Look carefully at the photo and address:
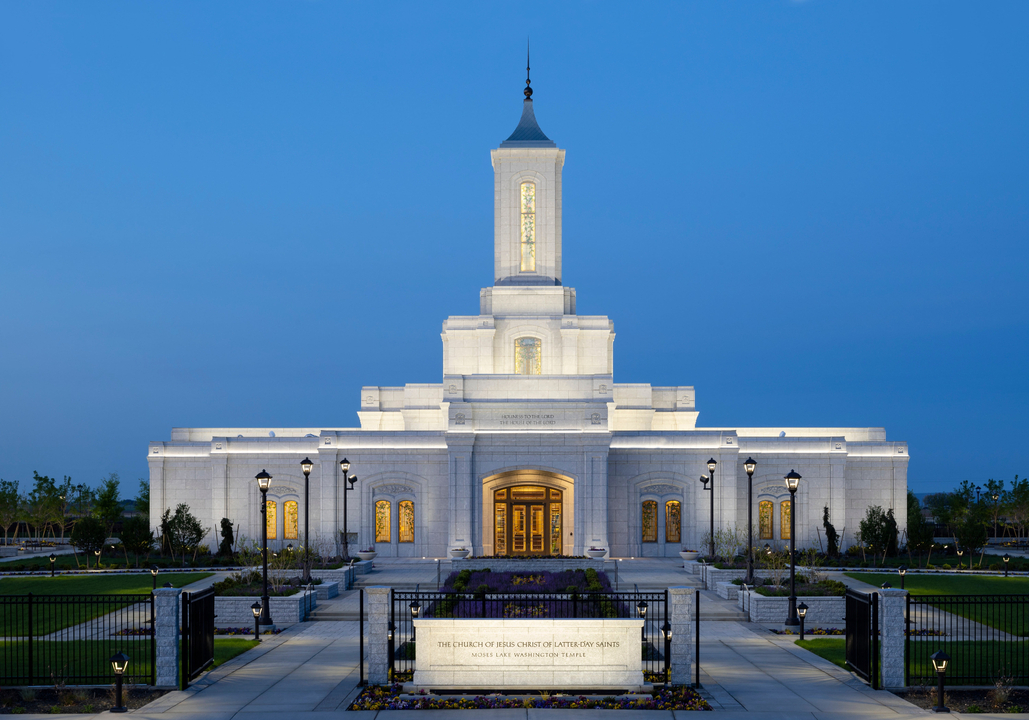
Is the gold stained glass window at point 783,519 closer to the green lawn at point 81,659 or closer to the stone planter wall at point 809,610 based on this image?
the stone planter wall at point 809,610

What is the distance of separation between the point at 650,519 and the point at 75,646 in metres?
26.5

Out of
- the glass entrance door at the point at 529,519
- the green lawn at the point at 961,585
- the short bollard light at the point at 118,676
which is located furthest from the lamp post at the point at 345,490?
the green lawn at the point at 961,585

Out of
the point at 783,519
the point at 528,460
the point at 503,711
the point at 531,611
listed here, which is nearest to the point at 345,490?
the point at 528,460

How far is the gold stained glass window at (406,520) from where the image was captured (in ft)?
137

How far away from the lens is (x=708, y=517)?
136 ft

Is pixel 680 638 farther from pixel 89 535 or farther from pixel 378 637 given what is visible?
pixel 89 535

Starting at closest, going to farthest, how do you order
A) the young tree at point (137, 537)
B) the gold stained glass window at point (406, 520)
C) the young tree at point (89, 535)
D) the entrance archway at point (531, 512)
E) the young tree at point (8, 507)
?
the young tree at point (137, 537), the entrance archway at point (531, 512), the young tree at point (89, 535), the gold stained glass window at point (406, 520), the young tree at point (8, 507)

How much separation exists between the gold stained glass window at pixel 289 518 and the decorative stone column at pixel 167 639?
2610 centimetres

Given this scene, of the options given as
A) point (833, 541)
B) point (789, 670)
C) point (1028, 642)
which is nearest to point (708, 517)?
point (833, 541)

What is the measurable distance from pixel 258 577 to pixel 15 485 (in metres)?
40.1

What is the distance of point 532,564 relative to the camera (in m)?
34.9

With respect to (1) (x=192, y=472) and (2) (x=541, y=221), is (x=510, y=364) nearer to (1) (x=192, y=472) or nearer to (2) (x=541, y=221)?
(2) (x=541, y=221)

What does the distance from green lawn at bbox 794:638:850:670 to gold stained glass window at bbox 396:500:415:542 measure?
22.8m

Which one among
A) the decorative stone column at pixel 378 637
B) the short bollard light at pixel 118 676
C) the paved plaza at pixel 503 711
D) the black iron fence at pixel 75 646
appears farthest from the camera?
the black iron fence at pixel 75 646
